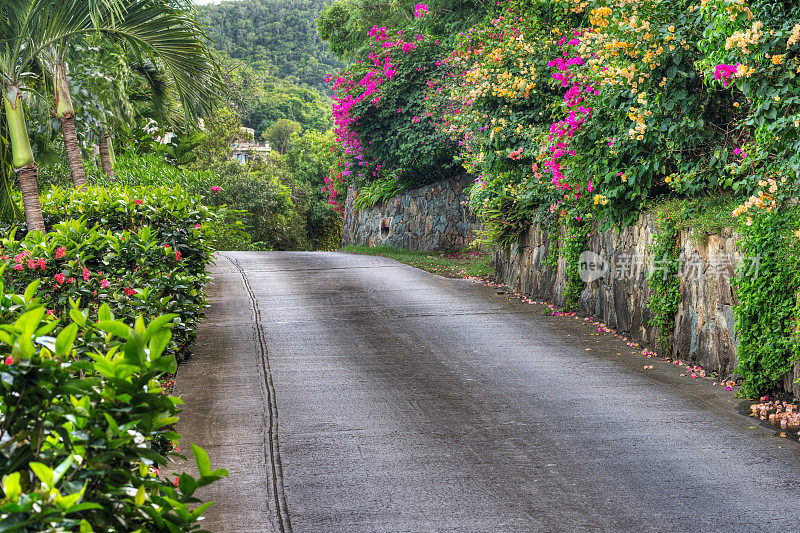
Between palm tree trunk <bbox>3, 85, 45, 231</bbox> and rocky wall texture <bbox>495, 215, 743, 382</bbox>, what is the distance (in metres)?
6.73

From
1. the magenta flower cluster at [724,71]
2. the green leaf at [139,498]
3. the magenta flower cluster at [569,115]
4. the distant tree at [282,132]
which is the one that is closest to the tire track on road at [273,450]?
the green leaf at [139,498]

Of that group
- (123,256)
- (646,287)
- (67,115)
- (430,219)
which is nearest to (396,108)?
(430,219)

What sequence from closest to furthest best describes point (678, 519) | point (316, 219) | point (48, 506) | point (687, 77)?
point (48, 506) < point (678, 519) < point (687, 77) < point (316, 219)

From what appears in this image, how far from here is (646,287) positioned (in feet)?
26.2

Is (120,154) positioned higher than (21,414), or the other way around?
(120,154)

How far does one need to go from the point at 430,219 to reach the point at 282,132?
32.4 metres

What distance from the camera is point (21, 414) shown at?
2.13 meters

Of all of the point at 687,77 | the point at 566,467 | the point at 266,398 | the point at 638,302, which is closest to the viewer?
the point at 566,467

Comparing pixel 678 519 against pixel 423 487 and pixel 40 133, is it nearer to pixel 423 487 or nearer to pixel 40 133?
pixel 423 487

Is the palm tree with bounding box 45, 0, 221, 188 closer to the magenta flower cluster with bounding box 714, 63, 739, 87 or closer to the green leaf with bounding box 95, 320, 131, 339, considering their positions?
the magenta flower cluster with bounding box 714, 63, 739, 87

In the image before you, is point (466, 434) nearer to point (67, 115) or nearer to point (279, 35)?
point (67, 115)

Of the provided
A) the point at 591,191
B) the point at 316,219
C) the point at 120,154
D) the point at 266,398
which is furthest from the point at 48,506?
the point at 316,219

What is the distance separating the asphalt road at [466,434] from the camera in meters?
4.11

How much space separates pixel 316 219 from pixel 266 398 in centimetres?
2679
